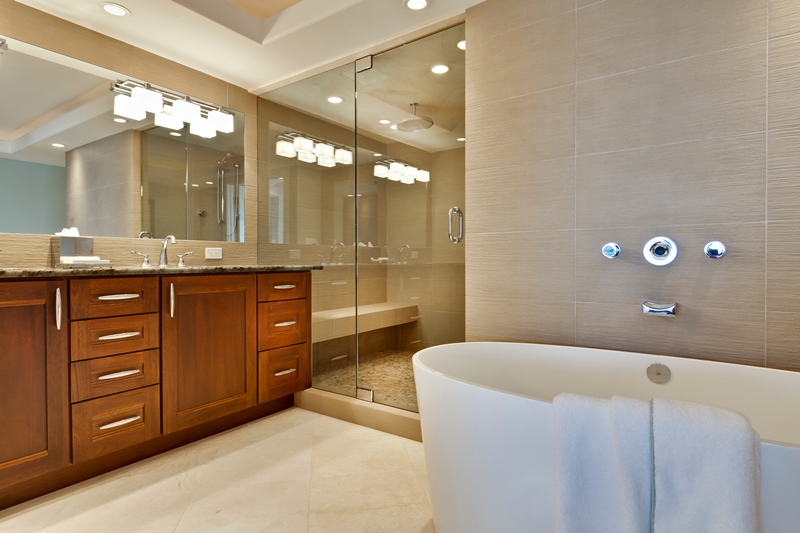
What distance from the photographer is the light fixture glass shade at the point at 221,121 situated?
294cm

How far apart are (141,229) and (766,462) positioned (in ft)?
9.53

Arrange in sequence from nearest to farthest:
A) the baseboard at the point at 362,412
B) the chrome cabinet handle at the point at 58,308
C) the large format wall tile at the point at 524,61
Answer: the chrome cabinet handle at the point at 58,308 < the large format wall tile at the point at 524,61 < the baseboard at the point at 362,412

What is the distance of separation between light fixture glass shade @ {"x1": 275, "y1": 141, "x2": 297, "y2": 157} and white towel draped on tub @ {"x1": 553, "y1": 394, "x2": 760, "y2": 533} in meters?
2.67

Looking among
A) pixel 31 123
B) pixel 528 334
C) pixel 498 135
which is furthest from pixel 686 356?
pixel 31 123

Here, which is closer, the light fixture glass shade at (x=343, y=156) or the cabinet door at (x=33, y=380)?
the cabinet door at (x=33, y=380)

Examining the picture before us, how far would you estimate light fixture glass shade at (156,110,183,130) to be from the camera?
8.63 feet

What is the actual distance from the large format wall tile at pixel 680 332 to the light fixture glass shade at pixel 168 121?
8.59 feet

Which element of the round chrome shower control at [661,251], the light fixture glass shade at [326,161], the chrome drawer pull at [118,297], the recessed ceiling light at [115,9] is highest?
the recessed ceiling light at [115,9]

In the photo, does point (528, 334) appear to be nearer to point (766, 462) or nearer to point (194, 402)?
point (766, 462)

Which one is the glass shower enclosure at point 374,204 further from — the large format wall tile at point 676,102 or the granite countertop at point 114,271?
the large format wall tile at point 676,102

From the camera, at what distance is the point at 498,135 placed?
2127 mm

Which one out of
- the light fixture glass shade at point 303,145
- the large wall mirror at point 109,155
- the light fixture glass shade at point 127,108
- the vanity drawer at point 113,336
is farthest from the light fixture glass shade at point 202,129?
the vanity drawer at point 113,336

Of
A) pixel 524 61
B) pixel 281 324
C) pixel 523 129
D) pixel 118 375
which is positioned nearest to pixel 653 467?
pixel 523 129

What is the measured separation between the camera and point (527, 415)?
112cm
